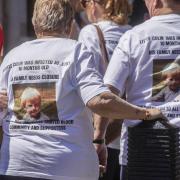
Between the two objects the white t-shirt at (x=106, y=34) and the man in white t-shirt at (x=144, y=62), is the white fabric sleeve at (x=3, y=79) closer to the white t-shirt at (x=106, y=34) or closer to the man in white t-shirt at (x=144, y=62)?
the man in white t-shirt at (x=144, y=62)

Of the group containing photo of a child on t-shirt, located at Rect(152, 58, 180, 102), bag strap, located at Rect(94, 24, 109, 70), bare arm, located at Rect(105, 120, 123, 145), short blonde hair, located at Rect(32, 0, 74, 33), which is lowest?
bare arm, located at Rect(105, 120, 123, 145)

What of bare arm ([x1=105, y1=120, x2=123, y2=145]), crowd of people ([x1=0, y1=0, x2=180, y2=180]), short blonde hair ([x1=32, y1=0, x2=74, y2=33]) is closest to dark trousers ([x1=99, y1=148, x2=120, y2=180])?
bare arm ([x1=105, y1=120, x2=123, y2=145])

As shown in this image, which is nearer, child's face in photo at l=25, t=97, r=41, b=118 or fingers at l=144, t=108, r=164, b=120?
fingers at l=144, t=108, r=164, b=120

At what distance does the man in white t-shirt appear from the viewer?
400 centimetres

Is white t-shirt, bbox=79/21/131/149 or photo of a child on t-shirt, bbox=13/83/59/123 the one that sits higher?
white t-shirt, bbox=79/21/131/149

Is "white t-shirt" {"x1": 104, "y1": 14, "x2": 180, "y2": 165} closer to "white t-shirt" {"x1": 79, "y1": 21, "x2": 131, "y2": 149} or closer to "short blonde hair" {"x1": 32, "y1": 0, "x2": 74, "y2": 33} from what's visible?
"short blonde hair" {"x1": 32, "y1": 0, "x2": 74, "y2": 33}

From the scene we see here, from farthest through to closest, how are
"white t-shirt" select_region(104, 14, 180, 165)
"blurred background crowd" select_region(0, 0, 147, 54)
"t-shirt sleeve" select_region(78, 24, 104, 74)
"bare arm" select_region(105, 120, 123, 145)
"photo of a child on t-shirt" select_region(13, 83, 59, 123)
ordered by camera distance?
"blurred background crowd" select_region(0, 0, 147, 54) < "bare arm" select_region(105, 120, 123, 145) < "t-shirt sleeve" select_region(78, 24, 104, 74) < "white t-shirt" select_region(104, 14, 180, 165) < "photo of a child on t-shirt" select_region(13, 83, 59, 123)

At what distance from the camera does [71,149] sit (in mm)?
3863

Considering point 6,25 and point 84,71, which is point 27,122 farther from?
point 6,25

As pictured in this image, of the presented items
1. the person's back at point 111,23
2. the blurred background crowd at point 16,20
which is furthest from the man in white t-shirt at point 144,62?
the blurred background crowd at point 16,20

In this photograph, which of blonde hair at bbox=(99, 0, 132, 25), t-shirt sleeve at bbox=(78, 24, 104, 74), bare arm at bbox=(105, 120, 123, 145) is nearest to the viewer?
t-shirt sleeve at bbox=(78, 24, 104, 74)

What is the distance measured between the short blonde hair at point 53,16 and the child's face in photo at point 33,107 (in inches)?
15.4

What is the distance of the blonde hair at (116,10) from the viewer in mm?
4895

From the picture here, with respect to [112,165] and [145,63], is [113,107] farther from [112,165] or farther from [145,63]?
[112,165]
